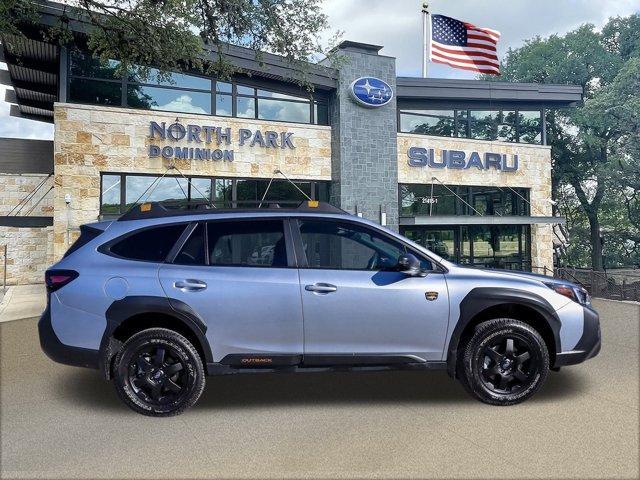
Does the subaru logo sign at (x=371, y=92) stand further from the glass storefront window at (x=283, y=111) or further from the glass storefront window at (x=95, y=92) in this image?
the glass storefront window at (x=95, y=92)

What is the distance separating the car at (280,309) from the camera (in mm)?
4582

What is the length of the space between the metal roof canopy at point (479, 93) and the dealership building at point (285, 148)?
5 cm

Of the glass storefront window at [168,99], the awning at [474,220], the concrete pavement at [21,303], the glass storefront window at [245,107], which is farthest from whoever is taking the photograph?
the awning at [474,220]

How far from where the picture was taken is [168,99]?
609 inches

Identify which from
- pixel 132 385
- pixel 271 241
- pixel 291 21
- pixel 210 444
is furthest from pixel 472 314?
pixel 291 21

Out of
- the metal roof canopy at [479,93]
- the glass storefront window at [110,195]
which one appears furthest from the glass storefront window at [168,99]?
the metal roof canopy at [479,93]

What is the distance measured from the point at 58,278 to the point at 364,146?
47.1 ft

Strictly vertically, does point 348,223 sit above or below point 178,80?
below

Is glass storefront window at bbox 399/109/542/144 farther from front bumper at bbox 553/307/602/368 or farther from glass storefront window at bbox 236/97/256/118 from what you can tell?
front bumper at bbox 553/307/602/368

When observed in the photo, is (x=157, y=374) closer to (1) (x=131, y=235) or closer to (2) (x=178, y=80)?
(1) (x=131, y=235)

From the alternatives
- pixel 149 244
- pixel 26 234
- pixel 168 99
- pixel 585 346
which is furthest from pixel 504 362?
pixel 26 234

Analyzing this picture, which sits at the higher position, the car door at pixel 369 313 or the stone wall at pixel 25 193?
the stone wall at pixel 25 193

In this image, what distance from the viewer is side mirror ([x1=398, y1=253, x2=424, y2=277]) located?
15.1 ft

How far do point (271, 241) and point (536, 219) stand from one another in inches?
680
